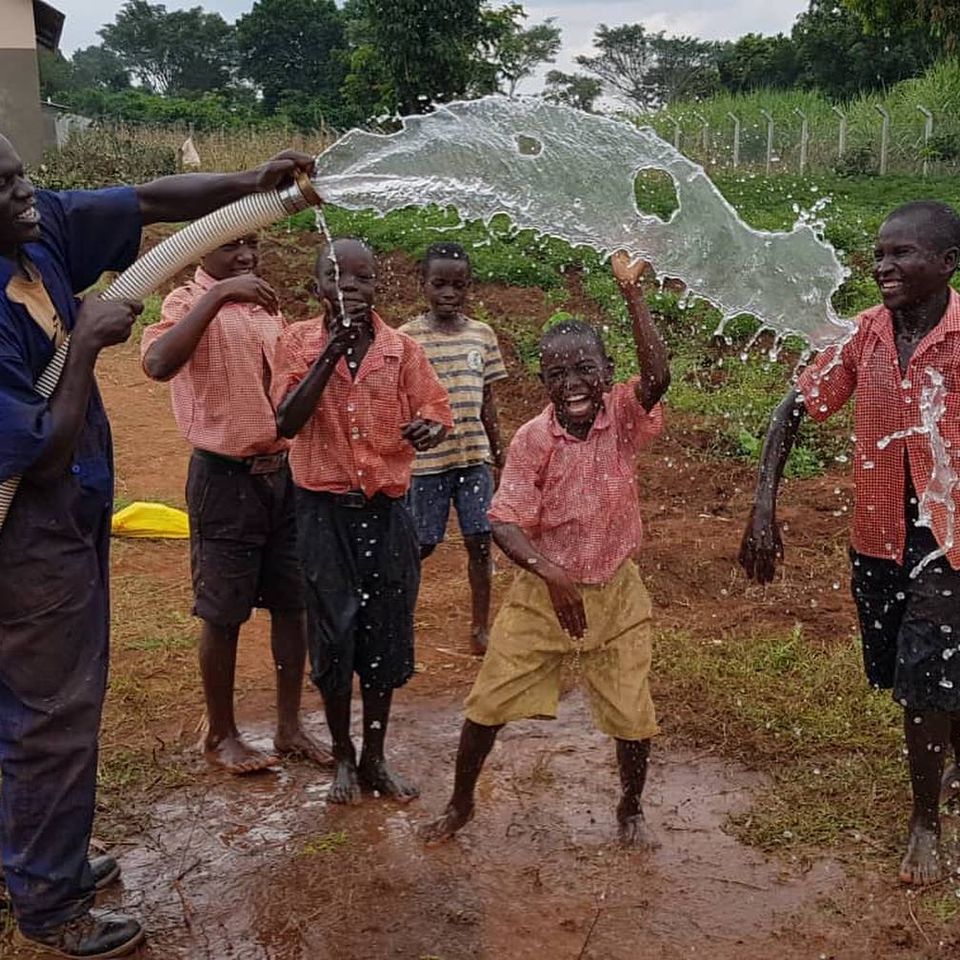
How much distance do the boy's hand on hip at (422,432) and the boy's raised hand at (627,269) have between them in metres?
0.74

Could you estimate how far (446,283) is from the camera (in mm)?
4641

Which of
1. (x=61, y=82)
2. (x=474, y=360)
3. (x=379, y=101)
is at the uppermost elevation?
(x=61, y=82)

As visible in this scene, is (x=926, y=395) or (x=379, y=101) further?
(x=379, y=101)

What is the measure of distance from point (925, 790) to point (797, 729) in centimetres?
84

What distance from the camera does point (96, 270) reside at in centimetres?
296

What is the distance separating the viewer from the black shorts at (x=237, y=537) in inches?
147

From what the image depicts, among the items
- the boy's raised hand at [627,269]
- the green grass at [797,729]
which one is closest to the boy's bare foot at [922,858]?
the green grass at [797,729]

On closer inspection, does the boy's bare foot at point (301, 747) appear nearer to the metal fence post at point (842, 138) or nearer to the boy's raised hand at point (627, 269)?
the boy's raised hand at point (627, 269)

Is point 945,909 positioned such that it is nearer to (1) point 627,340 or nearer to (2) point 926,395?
(2) point 926,395

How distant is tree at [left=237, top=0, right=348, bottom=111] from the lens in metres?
48.1

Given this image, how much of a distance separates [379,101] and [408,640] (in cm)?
1982

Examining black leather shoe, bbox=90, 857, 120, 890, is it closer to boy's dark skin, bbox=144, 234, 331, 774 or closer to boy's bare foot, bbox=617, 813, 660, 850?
boy's dark skin, bbox=144, 234, 331, 774

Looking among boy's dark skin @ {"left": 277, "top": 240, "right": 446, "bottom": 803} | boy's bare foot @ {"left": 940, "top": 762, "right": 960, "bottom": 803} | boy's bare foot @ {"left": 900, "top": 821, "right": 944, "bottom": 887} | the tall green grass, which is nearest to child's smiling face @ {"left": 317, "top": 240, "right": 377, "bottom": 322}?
boy's dark skin @ {"left": 277, "top": 240, "right": 446, "bottom": 803}

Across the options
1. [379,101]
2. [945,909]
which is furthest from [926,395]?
[379,101]
